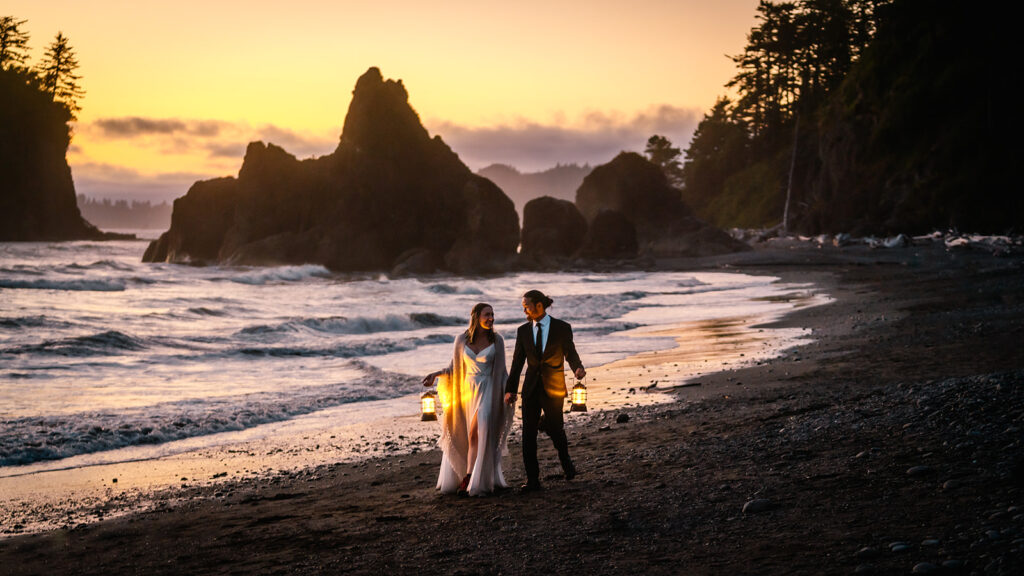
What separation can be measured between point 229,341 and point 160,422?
38.2 ft

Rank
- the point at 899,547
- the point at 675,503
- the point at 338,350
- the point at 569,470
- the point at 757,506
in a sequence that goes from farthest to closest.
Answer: the point at 338,350 < the point at 569,470 < the point at 675,503 < the point at 757,506 < the point at 899,547

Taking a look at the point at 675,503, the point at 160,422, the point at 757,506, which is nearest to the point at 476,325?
the point at 675,503

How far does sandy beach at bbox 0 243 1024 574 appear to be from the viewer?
17.0ft

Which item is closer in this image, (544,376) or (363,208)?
(544,376)

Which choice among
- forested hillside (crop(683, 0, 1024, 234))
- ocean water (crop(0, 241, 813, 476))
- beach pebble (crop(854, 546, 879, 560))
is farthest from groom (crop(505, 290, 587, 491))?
forested hillside (crop(683, 0, 1024, 234))

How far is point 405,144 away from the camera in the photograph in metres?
75.4

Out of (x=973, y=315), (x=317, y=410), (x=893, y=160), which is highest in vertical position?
(x=893, y=160)

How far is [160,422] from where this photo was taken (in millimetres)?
12164

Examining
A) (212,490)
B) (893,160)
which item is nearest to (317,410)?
(212,490)

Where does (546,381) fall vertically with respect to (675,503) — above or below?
above

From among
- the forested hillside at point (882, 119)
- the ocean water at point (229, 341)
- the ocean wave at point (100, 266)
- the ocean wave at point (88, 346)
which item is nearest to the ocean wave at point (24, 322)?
the ocean water at point (229, 341)

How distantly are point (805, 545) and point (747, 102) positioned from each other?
87.5 metres

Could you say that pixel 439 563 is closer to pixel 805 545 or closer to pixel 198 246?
pixel 805 545

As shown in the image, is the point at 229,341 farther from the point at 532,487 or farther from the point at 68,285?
the point at 68,285
